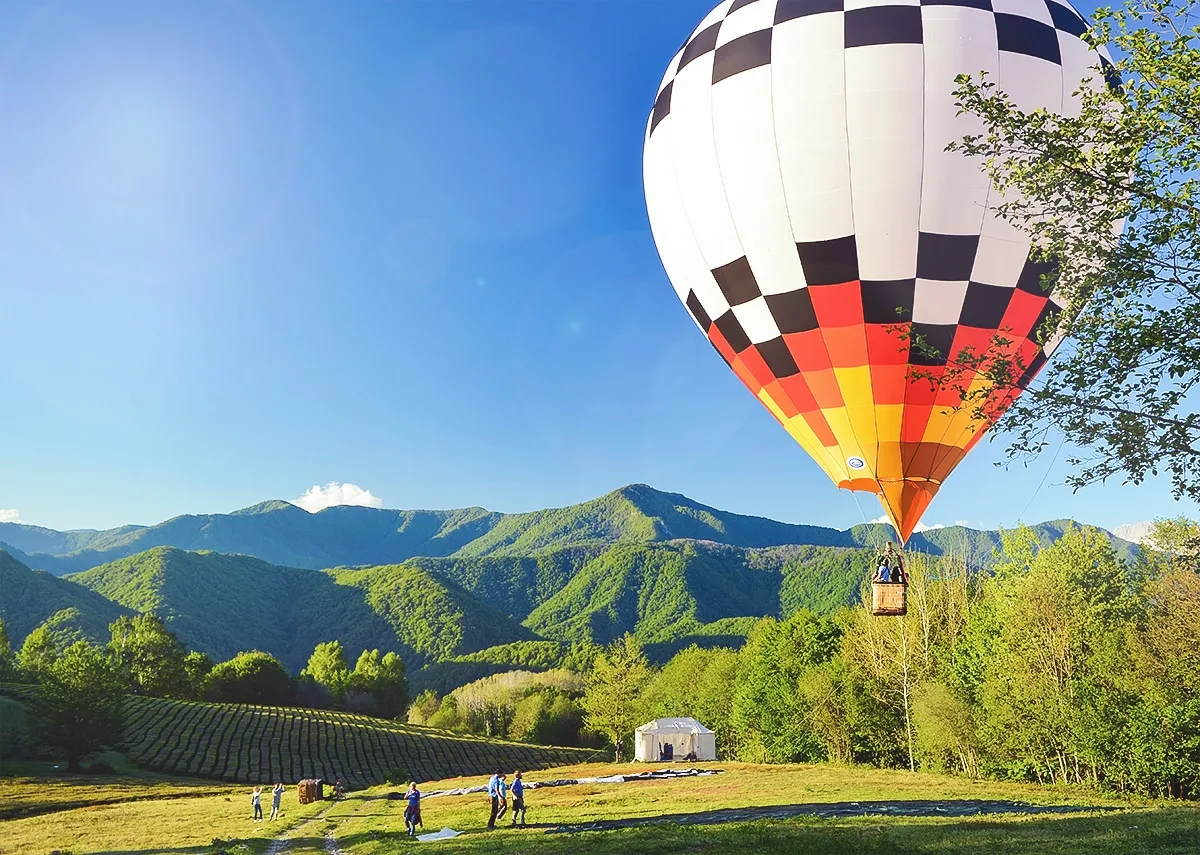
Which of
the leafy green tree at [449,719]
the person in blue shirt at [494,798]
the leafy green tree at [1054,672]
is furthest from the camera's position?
the leafy green tree at [449,719]

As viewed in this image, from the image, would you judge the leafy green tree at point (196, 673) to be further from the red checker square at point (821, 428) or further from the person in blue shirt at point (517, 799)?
the red checker square at point (821, 428)

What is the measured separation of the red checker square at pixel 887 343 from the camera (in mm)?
15992

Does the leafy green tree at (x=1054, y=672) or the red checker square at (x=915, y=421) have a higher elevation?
the red checker square at (x=915, y=421)

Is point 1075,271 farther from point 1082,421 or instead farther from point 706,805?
point 706,805

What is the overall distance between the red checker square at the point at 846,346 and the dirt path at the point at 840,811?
1545 centimetres

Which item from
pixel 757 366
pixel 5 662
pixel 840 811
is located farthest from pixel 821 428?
pixel 5 662

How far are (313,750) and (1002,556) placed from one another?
73.8 metres

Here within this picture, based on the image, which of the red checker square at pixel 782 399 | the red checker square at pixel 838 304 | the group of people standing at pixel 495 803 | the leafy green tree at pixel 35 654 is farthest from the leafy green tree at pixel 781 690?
the leafy green tree at pixel 35 654

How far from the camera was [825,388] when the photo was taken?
56.3 ft

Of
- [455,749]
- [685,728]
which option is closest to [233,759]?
[455,749]

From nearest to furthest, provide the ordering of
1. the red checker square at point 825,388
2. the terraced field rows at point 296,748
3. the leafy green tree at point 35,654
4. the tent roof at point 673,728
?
1. the red checker square at point 825,388
2. the tent roof at point 673,728
3. the terraced field rows at point 296,748
4. the leafy green tree at point 35,654

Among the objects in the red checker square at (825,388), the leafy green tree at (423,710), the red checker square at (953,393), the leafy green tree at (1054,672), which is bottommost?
the leafy green tree at (423,710)

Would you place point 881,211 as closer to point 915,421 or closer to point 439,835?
point 915,421

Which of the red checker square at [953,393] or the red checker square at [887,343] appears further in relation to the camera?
the red checker square at [887,343]
